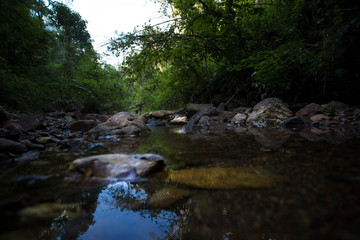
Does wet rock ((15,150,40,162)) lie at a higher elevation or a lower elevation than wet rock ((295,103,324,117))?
higher

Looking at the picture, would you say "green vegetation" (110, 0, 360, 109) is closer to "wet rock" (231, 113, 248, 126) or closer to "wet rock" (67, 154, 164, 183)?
"wet rock" (231, 113, 248, 126)

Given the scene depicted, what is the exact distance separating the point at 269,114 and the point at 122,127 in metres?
4.06

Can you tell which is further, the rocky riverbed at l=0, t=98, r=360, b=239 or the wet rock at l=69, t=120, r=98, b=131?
the wet rock at l=69, t=120, r=98, b=131

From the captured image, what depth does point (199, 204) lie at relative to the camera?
0.85 m

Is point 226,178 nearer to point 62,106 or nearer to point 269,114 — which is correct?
point 269,114

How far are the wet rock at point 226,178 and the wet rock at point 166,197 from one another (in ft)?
0.33

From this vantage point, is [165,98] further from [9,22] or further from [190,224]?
[190,224]

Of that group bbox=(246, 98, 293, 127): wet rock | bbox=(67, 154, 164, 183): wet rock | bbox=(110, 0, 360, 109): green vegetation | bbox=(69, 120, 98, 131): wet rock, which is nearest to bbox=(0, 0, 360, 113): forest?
bbox=(110, 0, 360, 109): green vegetation

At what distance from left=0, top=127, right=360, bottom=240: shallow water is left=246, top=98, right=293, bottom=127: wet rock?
3.31m

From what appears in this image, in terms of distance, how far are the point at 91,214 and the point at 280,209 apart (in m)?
0.92

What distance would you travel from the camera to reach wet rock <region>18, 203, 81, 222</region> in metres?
0.76

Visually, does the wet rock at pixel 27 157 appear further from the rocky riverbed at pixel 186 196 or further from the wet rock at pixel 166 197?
the wet rock at pixel 166 197

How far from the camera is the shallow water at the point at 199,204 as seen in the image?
63 cm

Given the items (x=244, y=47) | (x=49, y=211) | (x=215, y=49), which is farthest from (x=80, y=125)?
(x=244, y=47)
